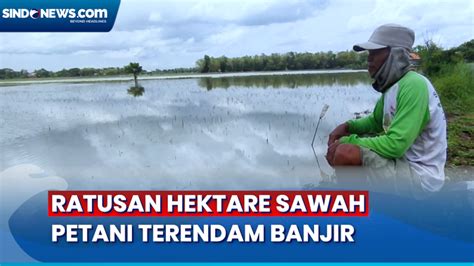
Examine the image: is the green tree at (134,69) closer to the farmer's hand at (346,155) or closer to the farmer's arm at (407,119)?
the farmer's hand at (346,155)

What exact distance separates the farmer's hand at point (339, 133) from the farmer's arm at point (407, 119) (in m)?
0.36

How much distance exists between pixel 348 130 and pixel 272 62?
0.86 metres

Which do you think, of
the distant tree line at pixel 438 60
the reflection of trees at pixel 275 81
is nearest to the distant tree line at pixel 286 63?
the reflection of trees at pixel 275 81

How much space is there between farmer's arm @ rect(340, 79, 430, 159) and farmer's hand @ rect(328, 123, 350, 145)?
36 centimetres

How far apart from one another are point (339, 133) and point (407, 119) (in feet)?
1.59

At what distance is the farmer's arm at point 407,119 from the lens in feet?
6.70

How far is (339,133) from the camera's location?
2.47m

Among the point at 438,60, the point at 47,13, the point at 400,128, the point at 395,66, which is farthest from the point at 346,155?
the point at 438,60

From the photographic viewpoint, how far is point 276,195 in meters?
2.54

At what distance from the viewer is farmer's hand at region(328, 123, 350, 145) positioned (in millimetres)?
2453

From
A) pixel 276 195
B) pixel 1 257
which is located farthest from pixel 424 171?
pixel 1 257

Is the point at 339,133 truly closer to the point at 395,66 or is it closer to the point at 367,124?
the point at 367,124

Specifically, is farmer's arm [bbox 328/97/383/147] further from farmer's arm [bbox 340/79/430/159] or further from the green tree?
the green tree

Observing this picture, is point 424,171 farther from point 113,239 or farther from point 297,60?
point 113,239
